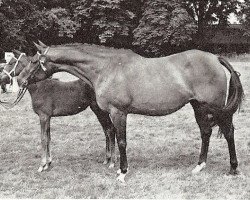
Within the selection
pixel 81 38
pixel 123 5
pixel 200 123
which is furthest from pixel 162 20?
pixel 200 123

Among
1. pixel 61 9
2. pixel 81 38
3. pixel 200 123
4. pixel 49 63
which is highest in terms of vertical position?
pixel 49 63

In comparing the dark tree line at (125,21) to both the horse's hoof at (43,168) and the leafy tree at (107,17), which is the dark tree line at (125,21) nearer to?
the leafy tree at (107,17)

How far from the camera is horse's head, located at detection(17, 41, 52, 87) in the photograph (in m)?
7.56

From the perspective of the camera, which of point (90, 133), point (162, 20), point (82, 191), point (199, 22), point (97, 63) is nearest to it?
point (82, 191)

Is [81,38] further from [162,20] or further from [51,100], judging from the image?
[51,100]

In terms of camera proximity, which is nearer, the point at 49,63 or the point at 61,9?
the point at 49,63

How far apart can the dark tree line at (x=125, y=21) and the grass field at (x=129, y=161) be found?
2821cm

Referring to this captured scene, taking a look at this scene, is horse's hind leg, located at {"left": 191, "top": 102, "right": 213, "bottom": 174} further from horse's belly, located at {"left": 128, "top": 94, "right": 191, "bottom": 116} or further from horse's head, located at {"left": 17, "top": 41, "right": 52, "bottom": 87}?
horse's head, located at {"left": 17, "top": 41, "right": 52, "bottom": 87}

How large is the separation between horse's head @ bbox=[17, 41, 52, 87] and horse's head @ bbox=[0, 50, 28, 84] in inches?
11.5

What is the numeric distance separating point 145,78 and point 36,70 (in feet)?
6.27

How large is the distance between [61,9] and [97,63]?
36808mm

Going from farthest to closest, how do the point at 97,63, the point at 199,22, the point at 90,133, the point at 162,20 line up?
the point at 199,22, the point at 162,20, the point at 90,133, the point at 97,63

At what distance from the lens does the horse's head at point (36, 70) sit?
756cm

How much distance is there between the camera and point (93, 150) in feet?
31.8
